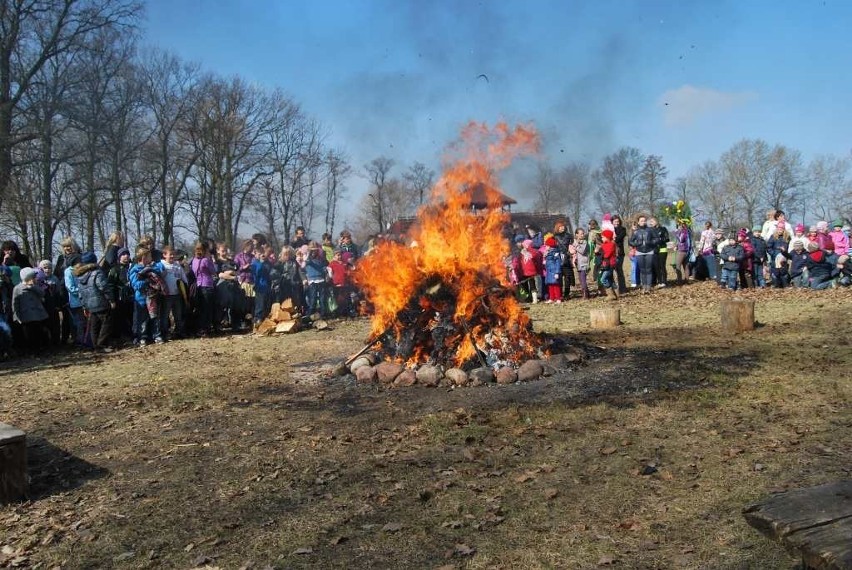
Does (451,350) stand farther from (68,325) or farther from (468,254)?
(68,325)

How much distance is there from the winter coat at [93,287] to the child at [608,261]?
12.1 metres

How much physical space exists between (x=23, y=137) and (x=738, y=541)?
25.3m

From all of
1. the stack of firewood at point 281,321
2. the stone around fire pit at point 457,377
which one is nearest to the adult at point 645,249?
the stack of firewood at point 281,321

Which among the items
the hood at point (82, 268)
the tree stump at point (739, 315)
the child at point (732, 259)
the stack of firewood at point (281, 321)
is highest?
the hood at point (82, 268)

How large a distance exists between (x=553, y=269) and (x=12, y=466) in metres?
14.0

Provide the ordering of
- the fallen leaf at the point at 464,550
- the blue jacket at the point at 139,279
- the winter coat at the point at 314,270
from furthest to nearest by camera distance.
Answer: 1. the winter coat at the point at 314,270
2. the blue jacket at the point at 139,279
3. the fallen leaf at the point at 464,550

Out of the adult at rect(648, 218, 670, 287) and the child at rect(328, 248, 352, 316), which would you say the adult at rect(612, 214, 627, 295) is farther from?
the child at rect(328, 248, 352, 316)

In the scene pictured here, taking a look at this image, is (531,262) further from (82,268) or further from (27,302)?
(27,302)

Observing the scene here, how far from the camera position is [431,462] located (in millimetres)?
5887

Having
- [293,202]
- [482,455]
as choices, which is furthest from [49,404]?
[293,202]

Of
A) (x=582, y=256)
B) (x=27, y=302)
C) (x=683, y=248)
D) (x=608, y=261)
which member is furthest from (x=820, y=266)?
(x=27, y=302)

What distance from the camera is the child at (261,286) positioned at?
15.4 meters

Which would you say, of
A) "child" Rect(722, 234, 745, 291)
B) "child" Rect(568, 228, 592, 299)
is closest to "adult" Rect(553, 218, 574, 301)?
"child" Rect(568, 228, 592, 299)

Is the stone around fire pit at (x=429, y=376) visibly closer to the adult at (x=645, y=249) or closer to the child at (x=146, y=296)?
the child at (x=146, y=296)
